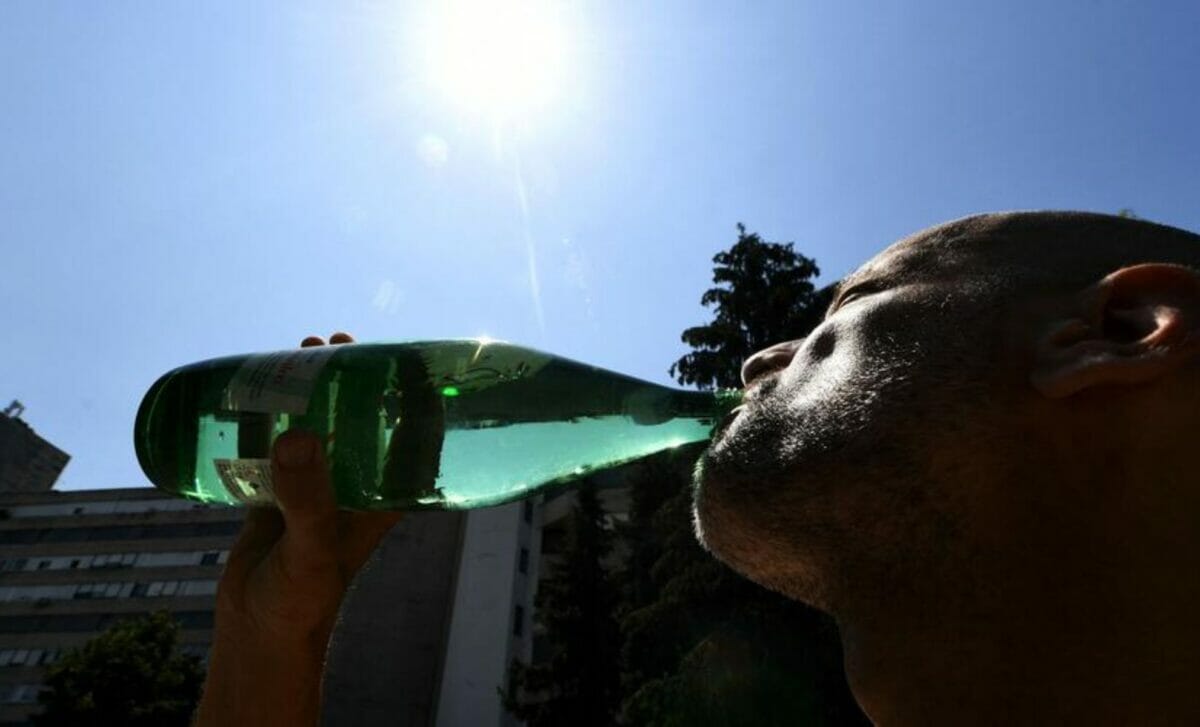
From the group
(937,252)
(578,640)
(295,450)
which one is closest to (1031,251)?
(937,252)

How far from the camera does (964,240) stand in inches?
66.3

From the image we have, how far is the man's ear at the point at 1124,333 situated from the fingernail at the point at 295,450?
5.08ft

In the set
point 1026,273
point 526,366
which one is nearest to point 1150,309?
point 1026,273

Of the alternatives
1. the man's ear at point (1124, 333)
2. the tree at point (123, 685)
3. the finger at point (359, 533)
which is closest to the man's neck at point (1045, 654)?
the man's ear at point (1124, 333)

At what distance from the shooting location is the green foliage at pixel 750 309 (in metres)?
14.6

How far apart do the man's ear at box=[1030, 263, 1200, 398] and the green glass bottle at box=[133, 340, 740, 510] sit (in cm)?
101

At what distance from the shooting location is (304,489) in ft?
6.32

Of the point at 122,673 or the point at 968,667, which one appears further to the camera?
the point at 122,673

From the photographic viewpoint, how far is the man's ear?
1.32 meters

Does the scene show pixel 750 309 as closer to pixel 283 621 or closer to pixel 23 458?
pixel 283 621

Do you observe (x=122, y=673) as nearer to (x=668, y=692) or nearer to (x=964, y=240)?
(x=668, y=692)

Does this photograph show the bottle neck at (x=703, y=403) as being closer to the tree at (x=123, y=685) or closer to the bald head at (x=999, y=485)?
the bald head at (x=999, y=485)

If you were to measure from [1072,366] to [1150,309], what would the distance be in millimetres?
229

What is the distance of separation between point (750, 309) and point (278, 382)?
1363cm
